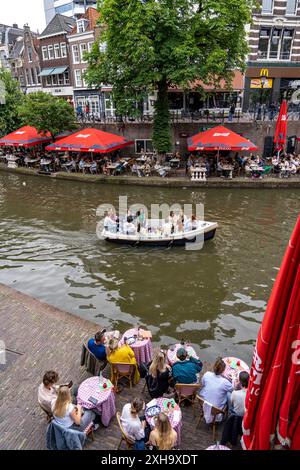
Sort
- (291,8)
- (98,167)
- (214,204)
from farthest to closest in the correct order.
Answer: (291,8), (98,167), (214,204)

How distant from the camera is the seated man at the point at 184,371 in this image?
6312mm

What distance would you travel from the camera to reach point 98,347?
7.13 metres

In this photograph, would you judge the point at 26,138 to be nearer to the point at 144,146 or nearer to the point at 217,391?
the point at 144,146

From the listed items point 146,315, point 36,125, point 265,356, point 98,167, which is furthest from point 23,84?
point 265,356

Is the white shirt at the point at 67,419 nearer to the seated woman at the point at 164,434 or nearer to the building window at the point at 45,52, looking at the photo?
the seated woman at the point at 164,434

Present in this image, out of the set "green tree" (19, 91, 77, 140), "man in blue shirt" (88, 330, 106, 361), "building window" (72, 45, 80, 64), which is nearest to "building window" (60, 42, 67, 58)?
"building window" (72, 45, 80, 64)

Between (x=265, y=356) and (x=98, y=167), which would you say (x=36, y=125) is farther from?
(x=265, y=356)

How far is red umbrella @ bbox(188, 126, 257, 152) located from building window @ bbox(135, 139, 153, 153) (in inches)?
249

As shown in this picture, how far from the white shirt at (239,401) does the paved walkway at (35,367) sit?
2.82 feet

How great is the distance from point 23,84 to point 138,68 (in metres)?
40.4

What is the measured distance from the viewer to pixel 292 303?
11.2 feet

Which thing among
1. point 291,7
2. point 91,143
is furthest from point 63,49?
point 291,7

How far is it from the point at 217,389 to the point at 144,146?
83.7 ft

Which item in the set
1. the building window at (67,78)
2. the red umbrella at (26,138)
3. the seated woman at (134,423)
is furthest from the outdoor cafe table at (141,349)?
the building window at (67,78)
